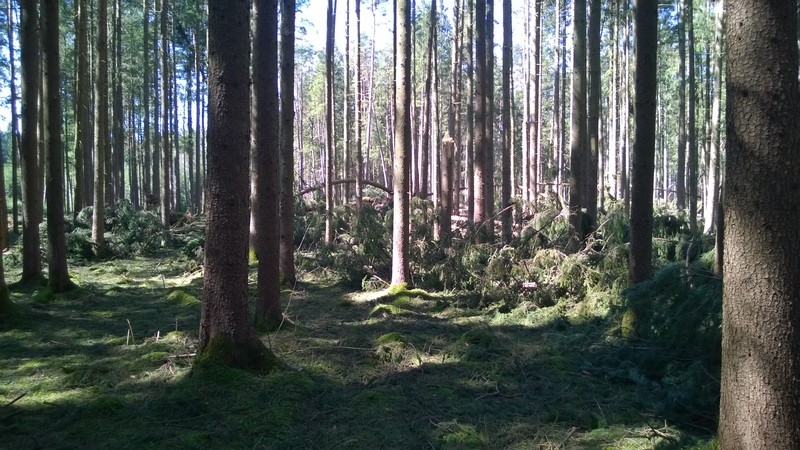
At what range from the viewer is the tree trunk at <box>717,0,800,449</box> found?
3.49 m

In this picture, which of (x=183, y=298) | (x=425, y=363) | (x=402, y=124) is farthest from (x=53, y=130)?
(x=425, y=363)

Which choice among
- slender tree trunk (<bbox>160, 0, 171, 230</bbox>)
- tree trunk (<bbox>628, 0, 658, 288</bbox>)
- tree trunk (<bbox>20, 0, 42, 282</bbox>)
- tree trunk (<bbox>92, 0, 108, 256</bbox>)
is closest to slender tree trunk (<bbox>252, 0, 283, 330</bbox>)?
tree trunk (<bbox>628, 0, 658, 288</bbox>)

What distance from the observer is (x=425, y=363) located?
748 cm

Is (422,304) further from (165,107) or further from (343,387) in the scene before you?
(165,107)

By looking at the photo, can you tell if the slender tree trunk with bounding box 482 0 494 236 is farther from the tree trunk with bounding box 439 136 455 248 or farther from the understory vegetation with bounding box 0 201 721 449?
the understory vegetation with bounding box 0 201 721 449

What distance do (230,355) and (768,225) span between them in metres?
5.14

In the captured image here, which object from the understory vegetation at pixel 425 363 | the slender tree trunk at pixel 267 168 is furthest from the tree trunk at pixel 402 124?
the slender tree trunk at pixel 267 168

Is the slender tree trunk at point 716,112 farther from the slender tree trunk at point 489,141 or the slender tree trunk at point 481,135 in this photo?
the slender tree trunk at point 481,135

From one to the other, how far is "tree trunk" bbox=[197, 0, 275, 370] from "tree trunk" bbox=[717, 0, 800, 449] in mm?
4632

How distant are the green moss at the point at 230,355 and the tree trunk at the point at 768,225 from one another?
4712mm

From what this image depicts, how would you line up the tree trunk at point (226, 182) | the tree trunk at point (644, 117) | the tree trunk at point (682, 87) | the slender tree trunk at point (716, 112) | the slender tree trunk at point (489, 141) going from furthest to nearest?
the tree trunk at point (682, 87)
the slender tree trunk at point (716, 112)
the slender tree trunk at point (489, 141)
the tree trunk at point (644, 117)
the tree trunk at point (226, 182)

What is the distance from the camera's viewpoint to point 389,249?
560 inches

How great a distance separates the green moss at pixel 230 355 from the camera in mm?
6387

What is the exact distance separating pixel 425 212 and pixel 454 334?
20.0 ft
